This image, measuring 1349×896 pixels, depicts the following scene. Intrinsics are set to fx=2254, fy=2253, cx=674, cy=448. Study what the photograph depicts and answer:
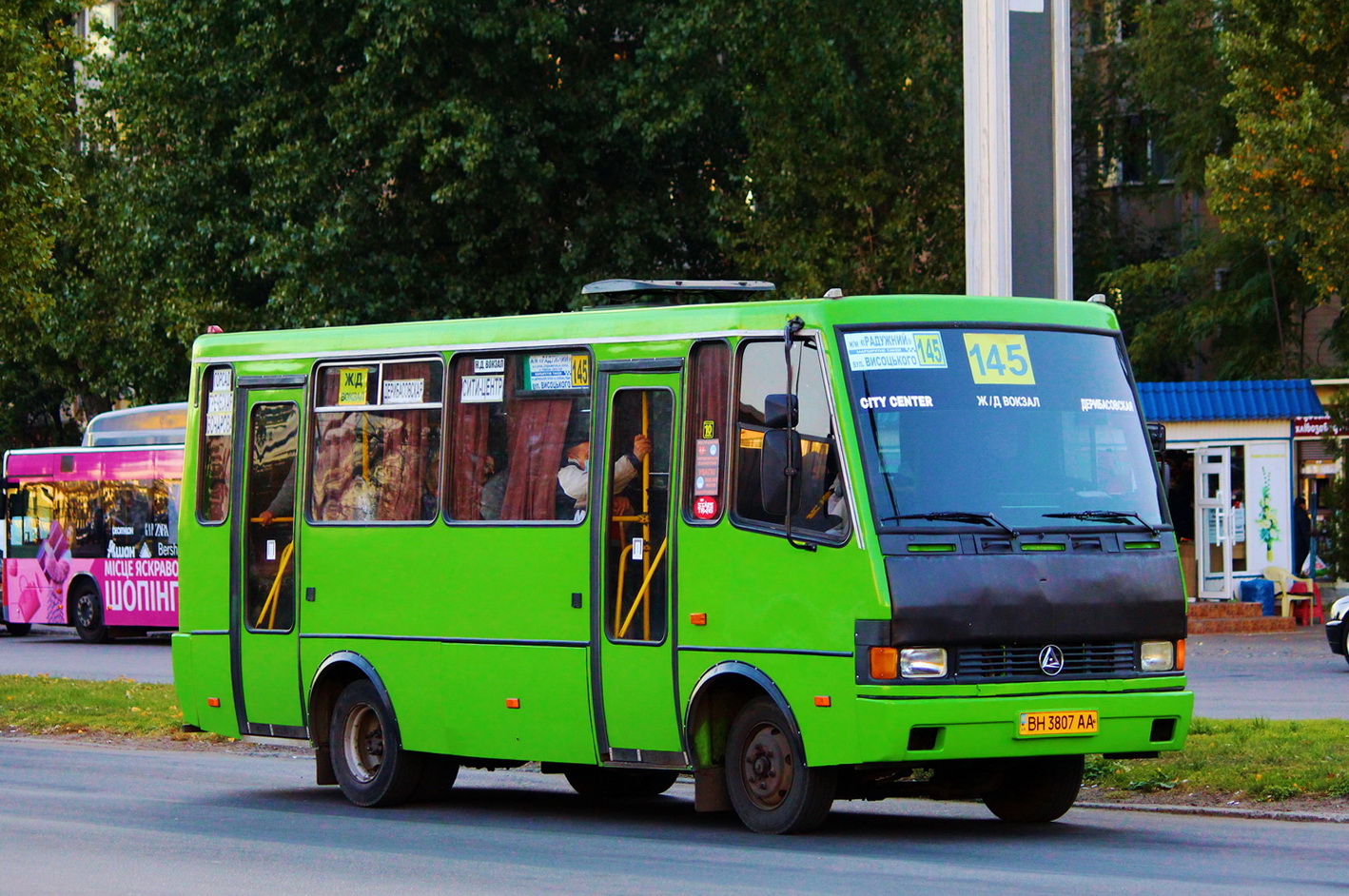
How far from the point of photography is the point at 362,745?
45.4ft

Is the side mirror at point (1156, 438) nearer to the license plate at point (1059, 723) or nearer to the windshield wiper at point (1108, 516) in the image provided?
the windshield wiper at point (1108, 516)

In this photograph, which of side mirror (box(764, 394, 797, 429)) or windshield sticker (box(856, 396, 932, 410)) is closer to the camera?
windshield sticker (box(856, 396, 932, 410))

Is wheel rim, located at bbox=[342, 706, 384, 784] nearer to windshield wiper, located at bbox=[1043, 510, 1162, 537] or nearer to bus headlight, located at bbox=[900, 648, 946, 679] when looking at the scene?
bus headlight, located at bbox=[900, 648, 946, 679]

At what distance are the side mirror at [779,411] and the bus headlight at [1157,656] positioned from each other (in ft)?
6.86

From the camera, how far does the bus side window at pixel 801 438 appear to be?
36.1 ft

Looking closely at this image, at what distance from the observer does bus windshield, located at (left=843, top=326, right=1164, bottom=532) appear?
11.0m

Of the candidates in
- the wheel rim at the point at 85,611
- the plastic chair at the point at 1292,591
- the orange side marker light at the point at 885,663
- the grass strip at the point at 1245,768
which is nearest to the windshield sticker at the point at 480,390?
the orange side marker light at the point at 885,663

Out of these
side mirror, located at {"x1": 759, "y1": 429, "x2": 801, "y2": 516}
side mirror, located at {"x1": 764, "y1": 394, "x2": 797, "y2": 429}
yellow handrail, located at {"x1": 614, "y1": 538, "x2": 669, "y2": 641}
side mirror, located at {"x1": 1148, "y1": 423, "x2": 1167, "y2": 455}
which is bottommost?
yellow handrail, located at {"x1": 614, "y1": 538, "x2": 669, "y2": 641}

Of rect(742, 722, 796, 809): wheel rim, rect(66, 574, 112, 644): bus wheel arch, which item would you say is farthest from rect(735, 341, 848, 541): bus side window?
rect(66, 574, 112, 644): bus wheel arch

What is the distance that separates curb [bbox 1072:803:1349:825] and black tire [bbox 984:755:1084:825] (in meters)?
0.96

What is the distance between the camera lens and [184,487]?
15.0 m

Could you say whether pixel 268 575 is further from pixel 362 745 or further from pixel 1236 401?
pixel 1236 401

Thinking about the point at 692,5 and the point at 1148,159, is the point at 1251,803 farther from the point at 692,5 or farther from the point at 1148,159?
the point at 1148,159

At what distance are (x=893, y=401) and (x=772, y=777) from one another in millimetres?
1983
